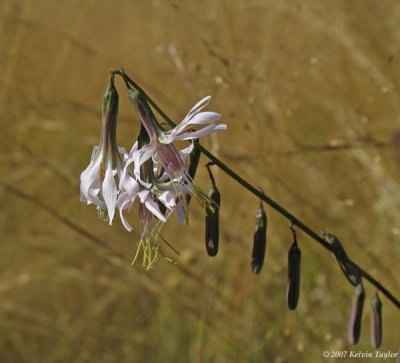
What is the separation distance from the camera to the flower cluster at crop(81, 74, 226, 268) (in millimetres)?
975

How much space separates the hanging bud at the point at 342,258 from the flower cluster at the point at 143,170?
0.24 m

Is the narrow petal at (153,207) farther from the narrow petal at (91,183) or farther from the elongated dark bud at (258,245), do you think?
the elongated dark bud at (258,245)

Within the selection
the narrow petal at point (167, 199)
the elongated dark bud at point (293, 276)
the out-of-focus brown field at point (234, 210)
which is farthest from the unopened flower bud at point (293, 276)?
the out-of-focus brown field at point (234, 210)

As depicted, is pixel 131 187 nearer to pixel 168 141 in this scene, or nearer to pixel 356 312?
pixel 168 141

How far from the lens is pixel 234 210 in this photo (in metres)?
3.11

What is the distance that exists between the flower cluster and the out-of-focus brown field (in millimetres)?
544

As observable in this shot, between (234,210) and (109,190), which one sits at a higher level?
(234,210)

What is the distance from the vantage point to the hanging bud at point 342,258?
1.15 m

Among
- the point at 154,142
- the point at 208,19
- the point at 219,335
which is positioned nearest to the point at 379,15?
the point at 208,19

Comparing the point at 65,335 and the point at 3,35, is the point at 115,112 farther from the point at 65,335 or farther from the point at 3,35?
the point at 3,35

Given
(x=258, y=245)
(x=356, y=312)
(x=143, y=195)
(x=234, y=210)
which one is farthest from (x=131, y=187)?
(x=234, y=210)

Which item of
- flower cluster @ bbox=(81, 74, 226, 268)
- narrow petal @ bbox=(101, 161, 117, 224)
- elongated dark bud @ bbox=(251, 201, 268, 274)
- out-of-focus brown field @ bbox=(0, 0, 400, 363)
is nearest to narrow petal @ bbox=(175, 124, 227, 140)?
flower cluster @ bbox=(81, 74, 226, 268)

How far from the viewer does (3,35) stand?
312 centimetres

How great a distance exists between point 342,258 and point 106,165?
0.41 metres
